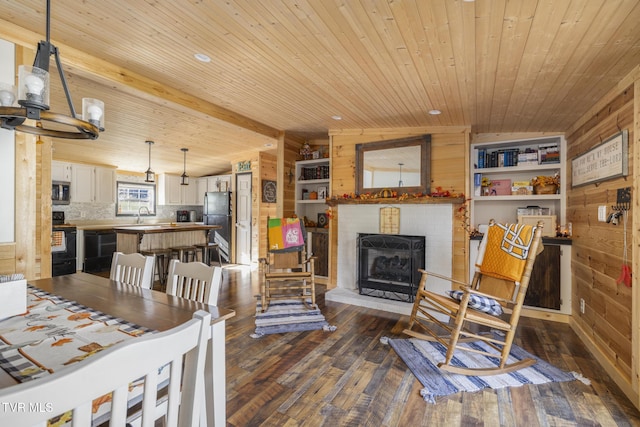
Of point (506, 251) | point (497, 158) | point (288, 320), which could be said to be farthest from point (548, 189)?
point (288, 320)

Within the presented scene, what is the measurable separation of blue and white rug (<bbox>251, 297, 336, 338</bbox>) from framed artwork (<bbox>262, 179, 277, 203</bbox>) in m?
3.06

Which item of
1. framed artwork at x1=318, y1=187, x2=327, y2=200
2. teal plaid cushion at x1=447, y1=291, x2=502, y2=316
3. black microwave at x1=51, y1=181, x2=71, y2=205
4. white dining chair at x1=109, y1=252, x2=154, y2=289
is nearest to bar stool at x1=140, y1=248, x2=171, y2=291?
black microwave at x1=51, y1=181, x2=71, y2=205

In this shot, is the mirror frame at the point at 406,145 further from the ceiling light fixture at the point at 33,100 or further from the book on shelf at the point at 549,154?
the ceiling light fixture at the point at 33,100

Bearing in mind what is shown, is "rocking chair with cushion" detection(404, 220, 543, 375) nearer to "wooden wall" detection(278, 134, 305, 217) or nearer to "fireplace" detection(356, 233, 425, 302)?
"fireplace" detection(356, 233, 425, 302)

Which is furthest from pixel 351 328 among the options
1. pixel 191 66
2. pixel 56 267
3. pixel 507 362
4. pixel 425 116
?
pixel 56 267

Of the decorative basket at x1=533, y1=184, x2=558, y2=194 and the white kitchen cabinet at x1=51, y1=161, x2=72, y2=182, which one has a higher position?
the white kitchen cabinet at x1=51, y1=161, x2=72, y2=182

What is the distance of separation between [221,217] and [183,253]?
1.74 m

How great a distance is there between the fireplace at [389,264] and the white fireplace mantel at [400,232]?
125 mm

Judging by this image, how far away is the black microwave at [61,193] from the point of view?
216 inches

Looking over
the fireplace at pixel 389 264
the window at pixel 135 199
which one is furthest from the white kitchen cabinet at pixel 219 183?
the fireplace at pixel 389 264

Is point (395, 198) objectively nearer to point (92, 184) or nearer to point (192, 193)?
point (192, 193)

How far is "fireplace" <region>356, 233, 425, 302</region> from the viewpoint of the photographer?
12.4 ft

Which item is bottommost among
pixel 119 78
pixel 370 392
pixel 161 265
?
pixel 370 392

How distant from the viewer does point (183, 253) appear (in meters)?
5.17
